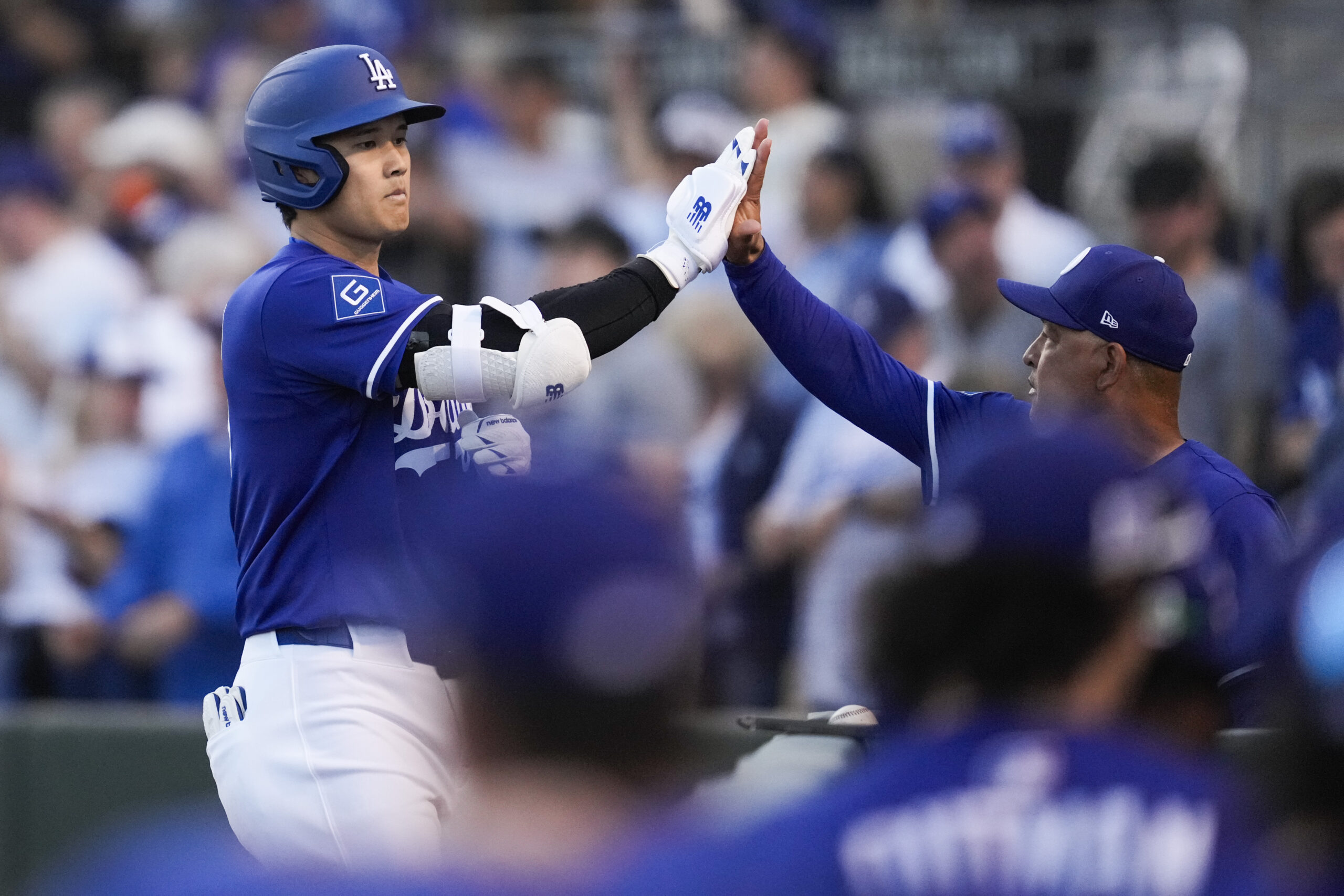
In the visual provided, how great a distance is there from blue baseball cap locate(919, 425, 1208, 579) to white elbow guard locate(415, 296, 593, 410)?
171cm

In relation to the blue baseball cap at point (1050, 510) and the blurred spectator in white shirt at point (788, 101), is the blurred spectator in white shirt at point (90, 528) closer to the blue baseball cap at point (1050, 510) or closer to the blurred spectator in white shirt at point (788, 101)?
the blurred spectator in white shirt at point (788, 101)

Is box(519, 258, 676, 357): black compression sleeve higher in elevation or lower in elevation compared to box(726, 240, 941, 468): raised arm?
higher

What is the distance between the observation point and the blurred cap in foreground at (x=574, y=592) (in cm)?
194

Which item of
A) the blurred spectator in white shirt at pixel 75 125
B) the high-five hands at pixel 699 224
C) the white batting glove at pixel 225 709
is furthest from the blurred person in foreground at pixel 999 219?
the blurred spectator in white shirt at pixel 75 125

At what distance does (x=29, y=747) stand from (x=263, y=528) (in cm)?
333

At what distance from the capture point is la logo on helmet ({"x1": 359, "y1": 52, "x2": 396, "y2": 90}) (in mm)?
3979

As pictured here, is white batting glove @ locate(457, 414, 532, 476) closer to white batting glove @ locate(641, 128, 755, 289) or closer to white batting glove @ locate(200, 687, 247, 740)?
white batting glove @ locate(641, 128, 755, 289)

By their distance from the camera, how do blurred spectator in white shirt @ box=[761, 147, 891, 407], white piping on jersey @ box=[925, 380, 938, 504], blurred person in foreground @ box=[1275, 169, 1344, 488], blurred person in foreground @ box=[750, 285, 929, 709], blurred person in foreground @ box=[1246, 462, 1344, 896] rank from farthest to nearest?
blurred spectator in white shirt @ box=[761, 147, 891, 407]
blurred person in foreground @ box=[750, 285, 929, 709]
blurred person in foreground @ box=[1275, 169, 1344, 488]
white piping on jersey @ box=[925, 380, 938, 504]
blurred person in foreground @ box=[1246, 462, 1344, 896]

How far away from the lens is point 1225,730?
3.53 m

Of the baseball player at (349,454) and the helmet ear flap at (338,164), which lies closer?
the baseball player at (349,454)

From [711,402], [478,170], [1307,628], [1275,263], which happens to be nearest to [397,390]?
[1307,628]

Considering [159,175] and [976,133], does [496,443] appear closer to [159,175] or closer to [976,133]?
[976,133]

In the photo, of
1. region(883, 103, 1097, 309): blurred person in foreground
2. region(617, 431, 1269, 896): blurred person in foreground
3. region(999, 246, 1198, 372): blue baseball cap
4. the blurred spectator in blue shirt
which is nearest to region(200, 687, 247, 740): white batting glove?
region(999, 246, 1198, 372): blue baseball cap

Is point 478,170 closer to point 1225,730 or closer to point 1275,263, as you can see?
point 1275,263
